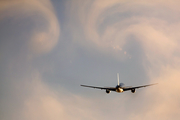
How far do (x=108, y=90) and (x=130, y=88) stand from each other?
1606 cm

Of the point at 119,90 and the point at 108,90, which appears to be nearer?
the point at 119,90

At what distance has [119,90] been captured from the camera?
101625mm

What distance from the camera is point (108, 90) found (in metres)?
111

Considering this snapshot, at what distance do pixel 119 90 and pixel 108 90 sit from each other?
11.1m

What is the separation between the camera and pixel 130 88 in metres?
Answer: 110

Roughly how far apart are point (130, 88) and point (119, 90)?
13.0 meters

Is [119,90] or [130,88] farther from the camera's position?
[130,88]
